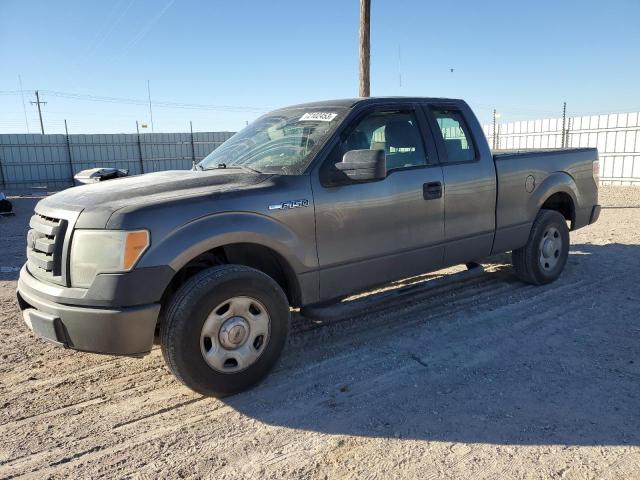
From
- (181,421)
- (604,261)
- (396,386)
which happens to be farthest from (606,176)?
(181,421)

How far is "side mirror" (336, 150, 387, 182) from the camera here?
344 centimetres

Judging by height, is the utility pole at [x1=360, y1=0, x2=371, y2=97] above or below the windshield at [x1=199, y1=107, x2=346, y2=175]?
above

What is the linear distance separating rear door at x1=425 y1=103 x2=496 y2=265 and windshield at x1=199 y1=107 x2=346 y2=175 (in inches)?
44.3

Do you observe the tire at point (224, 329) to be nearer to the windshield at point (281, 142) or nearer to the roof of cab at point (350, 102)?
the windshield at point (281, 142)

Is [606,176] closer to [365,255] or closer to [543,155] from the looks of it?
[543,155]

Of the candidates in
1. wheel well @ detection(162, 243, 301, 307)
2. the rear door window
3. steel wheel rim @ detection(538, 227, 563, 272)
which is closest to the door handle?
the rear door window

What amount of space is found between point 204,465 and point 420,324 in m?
2.42

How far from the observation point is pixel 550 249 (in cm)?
551

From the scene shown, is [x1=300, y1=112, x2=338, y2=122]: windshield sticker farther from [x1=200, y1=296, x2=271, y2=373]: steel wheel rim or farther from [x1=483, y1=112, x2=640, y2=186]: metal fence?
[x1=483, y1=112, x2=640, y2=186]: metal fence

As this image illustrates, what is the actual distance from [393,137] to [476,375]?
2.06 meters

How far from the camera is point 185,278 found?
11.4 ft

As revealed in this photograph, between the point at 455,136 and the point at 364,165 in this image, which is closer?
the point at 364,165

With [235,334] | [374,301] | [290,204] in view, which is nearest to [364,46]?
[374,301]

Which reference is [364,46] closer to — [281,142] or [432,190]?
[432,190]
